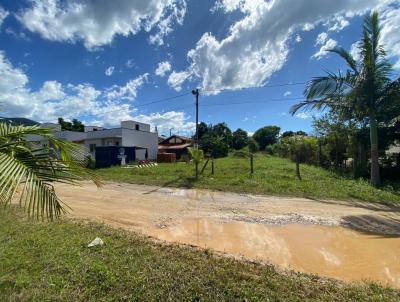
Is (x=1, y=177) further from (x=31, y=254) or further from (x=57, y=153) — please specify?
(x=31, y=254)

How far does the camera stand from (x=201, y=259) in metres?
3.80

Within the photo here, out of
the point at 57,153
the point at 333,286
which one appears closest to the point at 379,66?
the point at 333,286

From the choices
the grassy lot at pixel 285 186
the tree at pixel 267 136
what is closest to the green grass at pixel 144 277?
the grassy lot at pixel 285 186

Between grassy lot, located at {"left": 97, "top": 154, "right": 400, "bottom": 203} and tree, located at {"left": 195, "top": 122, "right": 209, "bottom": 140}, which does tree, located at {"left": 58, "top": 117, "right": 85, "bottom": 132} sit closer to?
tree, located at {"left": 195, "top": 122, "right": 209, "bottom": 140}

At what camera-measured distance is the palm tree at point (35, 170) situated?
6.80 feet

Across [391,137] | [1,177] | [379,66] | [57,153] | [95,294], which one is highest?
[379,66]

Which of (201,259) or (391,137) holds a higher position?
(391,137)

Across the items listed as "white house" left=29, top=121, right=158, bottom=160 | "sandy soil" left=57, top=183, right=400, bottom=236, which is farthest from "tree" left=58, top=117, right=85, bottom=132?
"sandy soil" left=57, top=183, right=400, bottom=236

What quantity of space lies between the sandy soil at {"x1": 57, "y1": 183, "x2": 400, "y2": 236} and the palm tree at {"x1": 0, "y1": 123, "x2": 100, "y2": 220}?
305cm

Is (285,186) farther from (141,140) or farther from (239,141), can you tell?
(239,141)

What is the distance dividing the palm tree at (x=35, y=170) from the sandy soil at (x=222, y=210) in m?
3.05

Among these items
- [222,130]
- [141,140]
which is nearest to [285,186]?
[141,140]

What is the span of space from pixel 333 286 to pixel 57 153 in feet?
12.1

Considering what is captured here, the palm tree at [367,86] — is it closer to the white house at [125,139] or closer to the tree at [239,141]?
the white house at [125,139]
